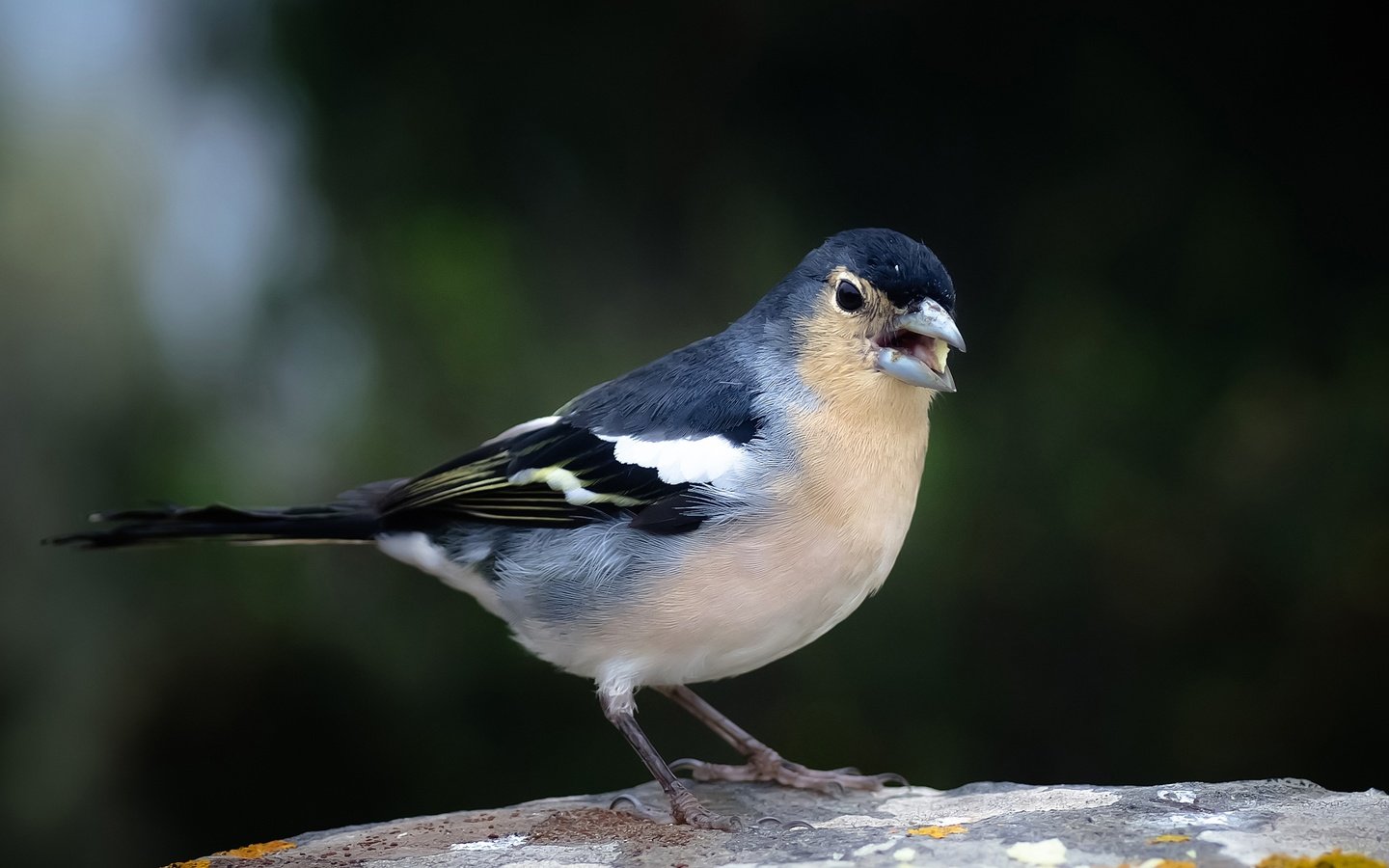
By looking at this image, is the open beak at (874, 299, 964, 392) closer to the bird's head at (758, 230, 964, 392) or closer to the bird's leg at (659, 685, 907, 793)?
the bird's head at (758, 230, 964, 392)

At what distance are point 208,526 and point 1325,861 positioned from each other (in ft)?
8.07

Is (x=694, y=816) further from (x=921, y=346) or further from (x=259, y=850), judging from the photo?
(x=921, y=346)

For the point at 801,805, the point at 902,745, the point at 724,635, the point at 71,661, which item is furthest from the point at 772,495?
the point at 71,661

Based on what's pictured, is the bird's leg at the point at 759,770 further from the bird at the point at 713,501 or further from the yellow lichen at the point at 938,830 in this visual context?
the yellow lichen at the point at 938,830

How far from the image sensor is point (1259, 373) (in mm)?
4145

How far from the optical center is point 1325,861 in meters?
2.17

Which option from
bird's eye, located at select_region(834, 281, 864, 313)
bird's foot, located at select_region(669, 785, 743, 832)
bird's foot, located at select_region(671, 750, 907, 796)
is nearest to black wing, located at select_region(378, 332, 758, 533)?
bird's eye, located at select_region(834, 281, 864, 313)

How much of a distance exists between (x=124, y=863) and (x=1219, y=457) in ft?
12.4

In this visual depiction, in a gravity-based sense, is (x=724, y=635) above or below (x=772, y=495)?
below

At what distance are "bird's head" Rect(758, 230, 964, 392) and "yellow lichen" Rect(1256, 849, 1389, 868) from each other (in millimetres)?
1061

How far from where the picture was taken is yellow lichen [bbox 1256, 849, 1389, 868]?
7.05 feet

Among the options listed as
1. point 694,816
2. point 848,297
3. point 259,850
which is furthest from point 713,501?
point 259,850

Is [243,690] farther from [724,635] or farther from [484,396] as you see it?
[724,635]

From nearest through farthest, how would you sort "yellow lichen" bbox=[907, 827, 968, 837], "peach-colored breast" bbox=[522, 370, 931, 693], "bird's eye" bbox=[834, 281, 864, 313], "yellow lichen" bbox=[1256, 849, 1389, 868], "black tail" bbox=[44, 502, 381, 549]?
"yellow lichen" bbox=[1256, 849, 1389, 868] < "yellow lichen" bbox=[907, 827, 968, 837] < "peach-colored breast" bbox=[522, 370, 931, 693] < "bird's eye" bbox=[834, 281, 864, 313] < "black tail" bbox=[44, 502, 381, 549]
